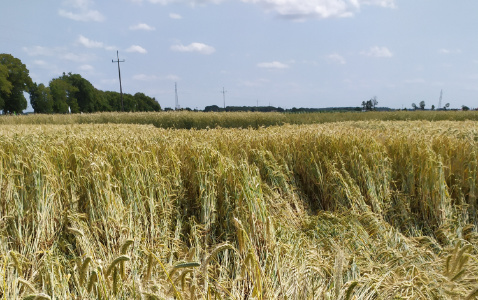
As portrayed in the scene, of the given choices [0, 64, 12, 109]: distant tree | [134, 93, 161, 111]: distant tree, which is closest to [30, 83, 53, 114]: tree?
[0, 64, 12, 109]: distant tree

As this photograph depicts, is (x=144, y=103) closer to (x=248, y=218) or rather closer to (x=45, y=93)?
(x=45, y=93)

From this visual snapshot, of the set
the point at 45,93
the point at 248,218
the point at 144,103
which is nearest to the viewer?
the point at 248,218

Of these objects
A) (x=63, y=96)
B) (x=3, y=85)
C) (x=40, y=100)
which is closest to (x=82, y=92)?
(x=63, y=96)

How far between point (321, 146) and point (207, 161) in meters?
2.15

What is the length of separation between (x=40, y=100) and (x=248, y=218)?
61467 millimetres

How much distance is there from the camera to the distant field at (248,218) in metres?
2.17

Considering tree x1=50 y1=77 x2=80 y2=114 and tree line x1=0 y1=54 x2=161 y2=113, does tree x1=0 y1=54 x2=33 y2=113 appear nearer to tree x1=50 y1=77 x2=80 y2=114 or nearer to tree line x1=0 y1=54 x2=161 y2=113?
tree line x1=0 y1=54 x2=161 y2=113

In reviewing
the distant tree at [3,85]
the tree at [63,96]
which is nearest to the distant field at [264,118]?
the distant tree at [3,85]

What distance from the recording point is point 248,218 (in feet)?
10.0

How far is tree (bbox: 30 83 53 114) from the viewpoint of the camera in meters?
54.2

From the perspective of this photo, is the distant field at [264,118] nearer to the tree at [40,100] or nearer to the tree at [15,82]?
the tree at [15,82]

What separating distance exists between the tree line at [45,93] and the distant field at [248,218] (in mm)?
47356

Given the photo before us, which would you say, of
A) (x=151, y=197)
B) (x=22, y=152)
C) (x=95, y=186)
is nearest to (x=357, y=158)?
(x=151, y=197)

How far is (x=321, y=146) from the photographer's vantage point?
5207 millimetres
